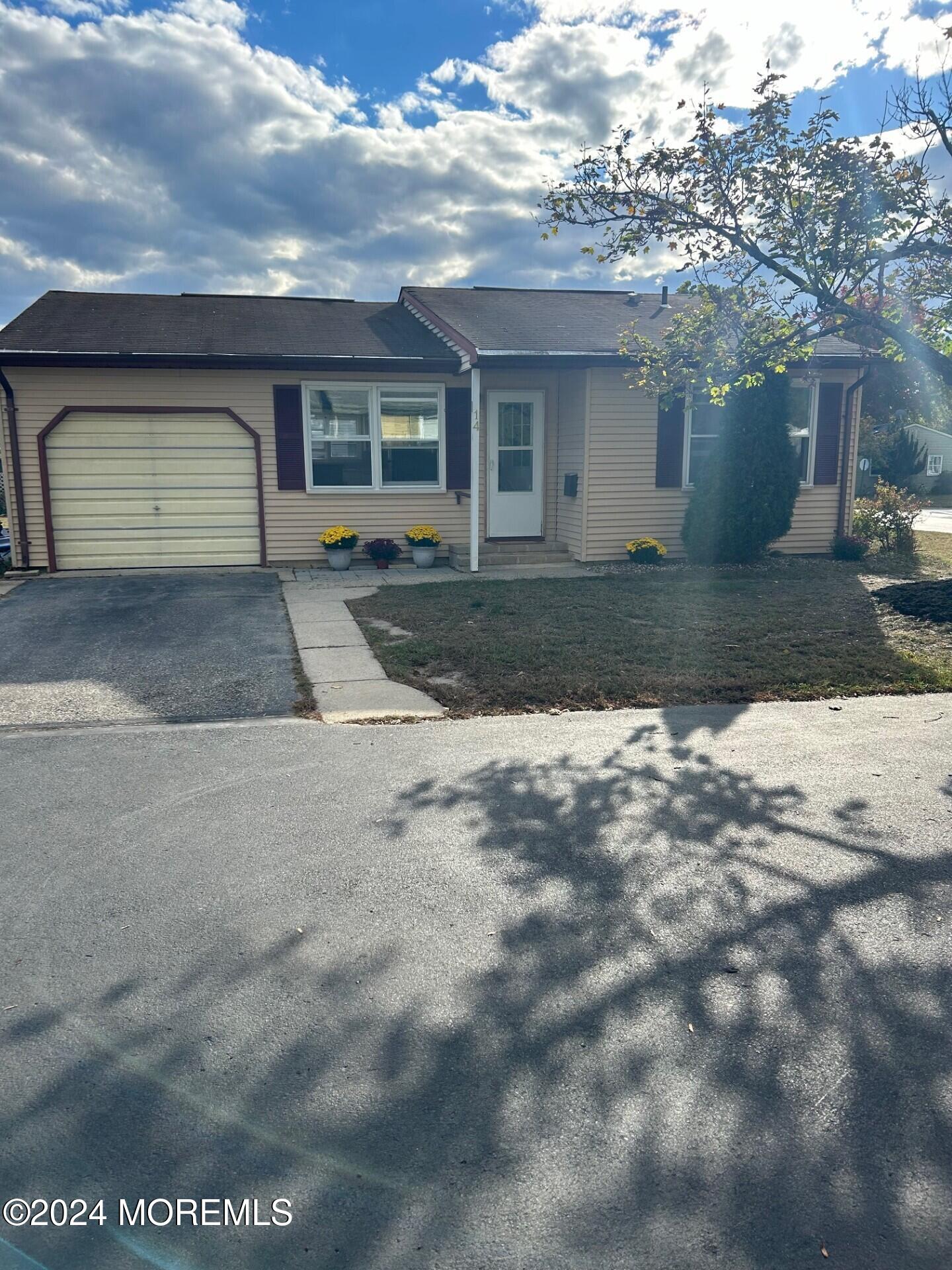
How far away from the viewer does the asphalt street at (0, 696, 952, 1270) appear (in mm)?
2105

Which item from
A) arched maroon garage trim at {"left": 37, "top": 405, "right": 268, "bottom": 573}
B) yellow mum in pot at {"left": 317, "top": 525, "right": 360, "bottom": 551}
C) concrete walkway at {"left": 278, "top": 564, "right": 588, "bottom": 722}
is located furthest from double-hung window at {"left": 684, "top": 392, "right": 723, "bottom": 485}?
arched maroon garage trim at {"left": 37, "top": 405, "right": 268, "bottom": 573}

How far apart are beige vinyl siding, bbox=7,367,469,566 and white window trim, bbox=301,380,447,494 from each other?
0.06 metres

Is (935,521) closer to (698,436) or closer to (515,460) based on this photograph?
(698,436)

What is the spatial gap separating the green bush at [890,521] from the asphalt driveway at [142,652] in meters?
9.65

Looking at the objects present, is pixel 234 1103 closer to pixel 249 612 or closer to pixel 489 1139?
pixel 489 1139

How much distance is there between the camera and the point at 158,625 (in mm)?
8781

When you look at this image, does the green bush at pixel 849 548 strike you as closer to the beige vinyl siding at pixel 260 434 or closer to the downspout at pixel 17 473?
the beige vinyl siding at pixel 260 434

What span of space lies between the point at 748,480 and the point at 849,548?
236 cm

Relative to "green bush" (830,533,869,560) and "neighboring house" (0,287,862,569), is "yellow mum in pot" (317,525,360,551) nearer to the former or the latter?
"neighboring house" (0,287,862,569)

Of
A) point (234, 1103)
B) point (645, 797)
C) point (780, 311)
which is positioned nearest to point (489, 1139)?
point (234, 1103)

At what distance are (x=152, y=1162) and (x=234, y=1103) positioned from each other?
0.26m

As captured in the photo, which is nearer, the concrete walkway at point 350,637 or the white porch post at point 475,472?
the concrete walkway at point 350,637

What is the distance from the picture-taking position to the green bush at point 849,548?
13.5 m

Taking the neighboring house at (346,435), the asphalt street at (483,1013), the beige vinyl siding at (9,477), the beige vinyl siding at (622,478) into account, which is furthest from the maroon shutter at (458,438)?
the asphalt street at (483,1013)
